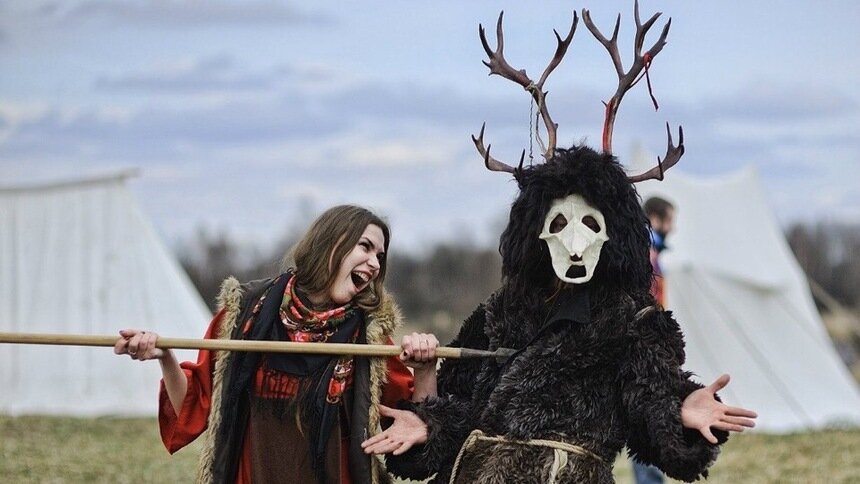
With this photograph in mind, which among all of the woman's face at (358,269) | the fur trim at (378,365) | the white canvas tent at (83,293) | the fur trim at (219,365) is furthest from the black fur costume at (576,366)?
the white canvas tent at (83,293)

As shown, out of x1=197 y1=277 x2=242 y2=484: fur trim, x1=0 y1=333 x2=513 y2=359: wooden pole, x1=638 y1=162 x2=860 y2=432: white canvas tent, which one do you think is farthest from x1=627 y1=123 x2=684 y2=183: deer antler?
x1=638 y1=162 x2=860 y2=432: white canvas tent

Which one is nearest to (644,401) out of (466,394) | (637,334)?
(637,334)

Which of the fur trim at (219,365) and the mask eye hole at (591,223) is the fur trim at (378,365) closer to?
the fur trim at (219,365)

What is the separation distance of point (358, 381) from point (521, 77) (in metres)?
1.14

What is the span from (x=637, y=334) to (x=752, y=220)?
8.95 m

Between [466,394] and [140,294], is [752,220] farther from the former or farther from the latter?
[466,394]

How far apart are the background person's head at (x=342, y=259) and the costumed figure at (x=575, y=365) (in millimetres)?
422

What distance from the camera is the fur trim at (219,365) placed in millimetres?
3809

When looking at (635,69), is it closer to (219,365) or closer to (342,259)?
(342,259)

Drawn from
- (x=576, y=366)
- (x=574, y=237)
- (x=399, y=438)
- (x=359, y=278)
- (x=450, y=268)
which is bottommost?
(x=450, y=268)

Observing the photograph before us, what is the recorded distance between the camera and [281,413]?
3.80 metres

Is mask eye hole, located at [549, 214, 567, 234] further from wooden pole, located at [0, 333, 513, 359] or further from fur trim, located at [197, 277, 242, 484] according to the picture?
fur trim, located at [197, 277, 242, 484]

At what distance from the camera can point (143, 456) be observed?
29.3 feet

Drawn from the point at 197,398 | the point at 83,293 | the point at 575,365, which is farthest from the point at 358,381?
the point at 83,293
